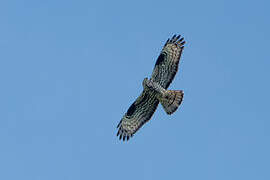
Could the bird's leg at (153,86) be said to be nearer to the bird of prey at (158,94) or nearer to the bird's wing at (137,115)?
the bird of prey at (158,94)

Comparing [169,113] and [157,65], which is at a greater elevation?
[157,65]

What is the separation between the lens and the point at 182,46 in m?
16.5

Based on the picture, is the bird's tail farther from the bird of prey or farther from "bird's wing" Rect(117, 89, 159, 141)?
"bird's wing" Rect(117, 89, 159, 141)

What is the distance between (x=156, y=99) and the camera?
1620 cm

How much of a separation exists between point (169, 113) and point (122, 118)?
6.74ft

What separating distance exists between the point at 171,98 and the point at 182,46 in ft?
6.62

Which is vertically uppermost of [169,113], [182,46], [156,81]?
[182,46]

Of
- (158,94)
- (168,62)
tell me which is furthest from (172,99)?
(168,62)

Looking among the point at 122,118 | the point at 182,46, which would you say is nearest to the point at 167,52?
the point at 182,46

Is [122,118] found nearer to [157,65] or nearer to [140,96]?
[140,96]

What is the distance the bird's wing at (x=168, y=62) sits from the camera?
52.5ft

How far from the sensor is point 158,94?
51.7ft

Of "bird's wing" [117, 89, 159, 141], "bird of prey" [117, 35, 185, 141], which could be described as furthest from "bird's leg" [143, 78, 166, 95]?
"bird's wing" [117, 89, 159, 141]

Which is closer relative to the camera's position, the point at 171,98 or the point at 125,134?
the point at 171,98
